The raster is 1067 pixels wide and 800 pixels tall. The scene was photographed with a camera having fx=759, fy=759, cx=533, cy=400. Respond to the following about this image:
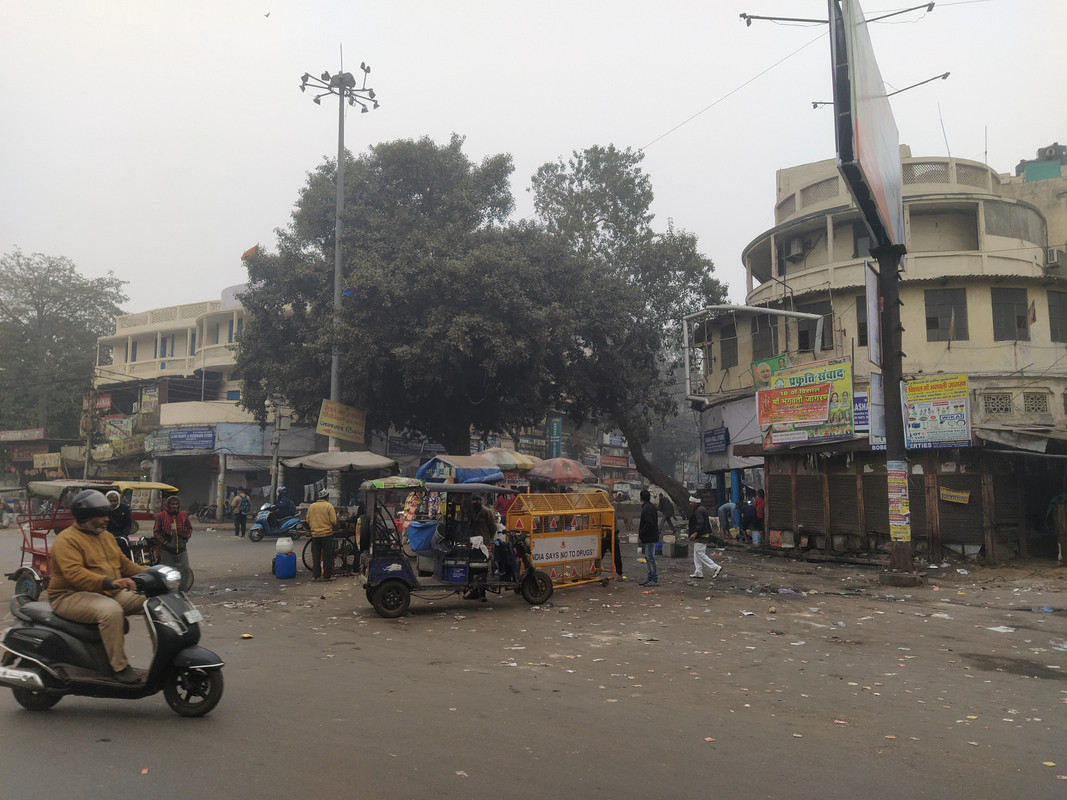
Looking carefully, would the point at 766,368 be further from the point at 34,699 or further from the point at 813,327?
the point at 34,699

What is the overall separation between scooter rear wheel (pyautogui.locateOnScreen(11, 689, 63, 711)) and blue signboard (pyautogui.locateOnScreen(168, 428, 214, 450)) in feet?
103

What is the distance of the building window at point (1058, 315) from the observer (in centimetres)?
2528

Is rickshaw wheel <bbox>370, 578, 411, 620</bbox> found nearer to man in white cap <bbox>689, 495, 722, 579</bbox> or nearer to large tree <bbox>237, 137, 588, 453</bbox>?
man in white cap <bbox>689, 495, 722, 579</bbox>

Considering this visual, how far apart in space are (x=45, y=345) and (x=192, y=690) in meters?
47.5

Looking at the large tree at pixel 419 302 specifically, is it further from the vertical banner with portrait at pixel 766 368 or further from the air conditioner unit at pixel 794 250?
the air conditioner unit at pixel 794 250

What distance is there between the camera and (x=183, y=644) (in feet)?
16.8

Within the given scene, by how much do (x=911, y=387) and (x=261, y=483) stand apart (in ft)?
95.5

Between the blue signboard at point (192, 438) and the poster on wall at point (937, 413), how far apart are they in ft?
95.5

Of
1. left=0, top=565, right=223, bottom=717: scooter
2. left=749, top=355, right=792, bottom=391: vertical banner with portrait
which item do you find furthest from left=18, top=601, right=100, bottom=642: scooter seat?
left=749, top=355, right=792, bottom=391: vertical banner with portrait

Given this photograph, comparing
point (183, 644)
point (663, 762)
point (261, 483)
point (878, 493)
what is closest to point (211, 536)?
point (261, 483)

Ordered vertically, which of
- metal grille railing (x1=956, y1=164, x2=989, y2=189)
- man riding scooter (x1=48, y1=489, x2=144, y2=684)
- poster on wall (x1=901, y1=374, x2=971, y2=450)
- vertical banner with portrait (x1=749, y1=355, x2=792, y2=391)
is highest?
metal grille railing (x1=956, y1=164, x2=989, y2=189)

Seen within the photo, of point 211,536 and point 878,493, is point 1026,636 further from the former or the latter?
point 211,536

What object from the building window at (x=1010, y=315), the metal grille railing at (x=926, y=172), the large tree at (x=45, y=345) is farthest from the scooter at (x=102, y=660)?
the large tree at (x=45, y=345)

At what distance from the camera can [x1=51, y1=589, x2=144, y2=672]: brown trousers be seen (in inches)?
200
